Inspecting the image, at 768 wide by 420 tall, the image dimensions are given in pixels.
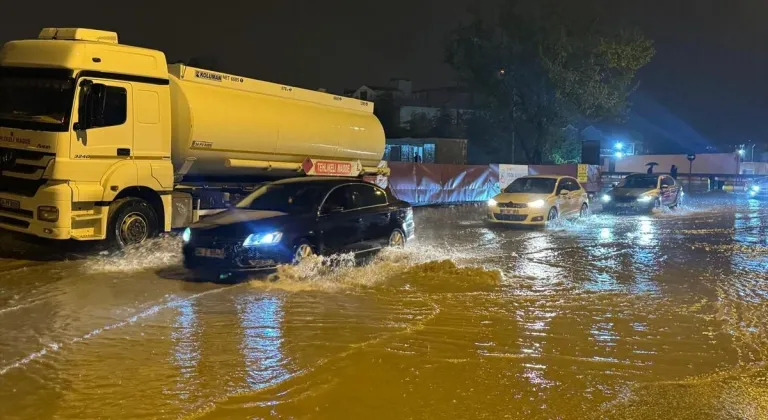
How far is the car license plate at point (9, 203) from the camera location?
1012 centimetres

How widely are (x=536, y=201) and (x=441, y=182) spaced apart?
8341 millimetres

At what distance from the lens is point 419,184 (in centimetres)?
2402

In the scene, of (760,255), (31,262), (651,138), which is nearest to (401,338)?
(31,262)

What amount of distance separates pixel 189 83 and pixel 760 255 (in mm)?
11414

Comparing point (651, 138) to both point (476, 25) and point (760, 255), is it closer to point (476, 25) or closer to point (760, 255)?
point (476, 25)

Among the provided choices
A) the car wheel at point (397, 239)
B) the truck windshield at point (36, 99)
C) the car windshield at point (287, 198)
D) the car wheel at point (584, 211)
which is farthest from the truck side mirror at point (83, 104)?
the car wheel at point (584, 211)

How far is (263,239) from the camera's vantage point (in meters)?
8.94

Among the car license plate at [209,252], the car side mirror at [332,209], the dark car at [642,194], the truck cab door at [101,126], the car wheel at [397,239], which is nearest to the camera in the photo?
the car license plate at [209,252]

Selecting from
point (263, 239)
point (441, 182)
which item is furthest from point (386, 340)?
point (441, 182)

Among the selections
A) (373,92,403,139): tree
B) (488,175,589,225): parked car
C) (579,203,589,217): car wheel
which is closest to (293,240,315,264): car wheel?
(488,175,589,225): parked car

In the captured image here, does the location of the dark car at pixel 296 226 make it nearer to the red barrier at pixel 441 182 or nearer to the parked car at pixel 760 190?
the red barrier at pixel 441 182

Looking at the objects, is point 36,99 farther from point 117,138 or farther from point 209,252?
point 209,252

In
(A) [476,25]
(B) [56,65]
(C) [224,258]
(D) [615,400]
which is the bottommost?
(D) [615,400]

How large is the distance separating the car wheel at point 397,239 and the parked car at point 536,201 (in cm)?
635
